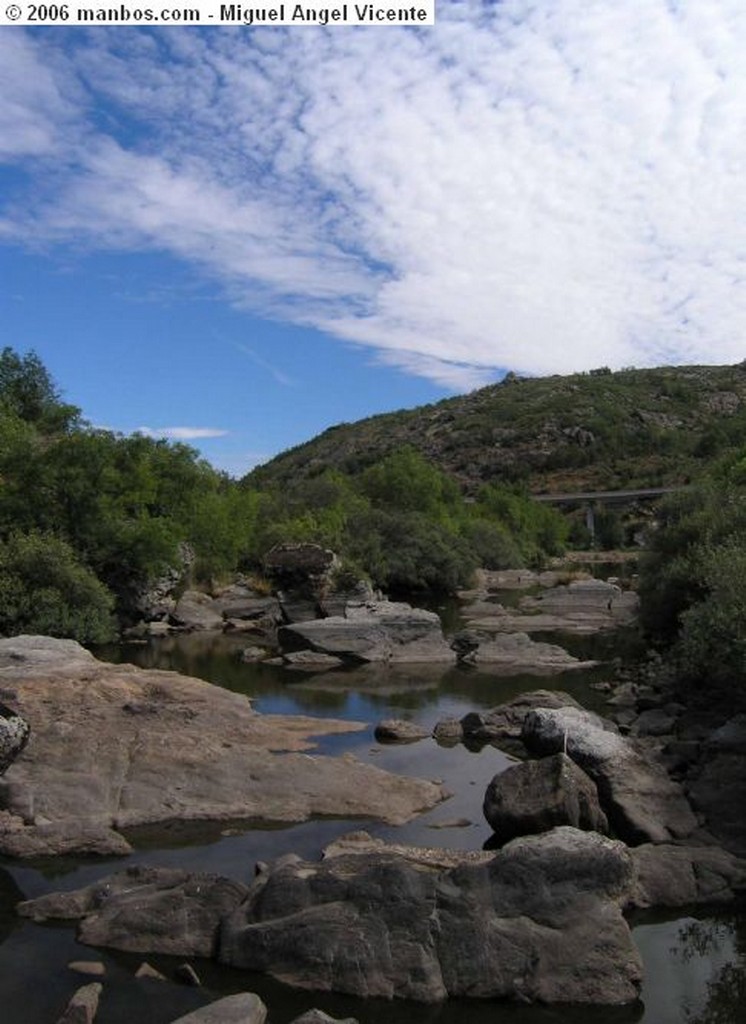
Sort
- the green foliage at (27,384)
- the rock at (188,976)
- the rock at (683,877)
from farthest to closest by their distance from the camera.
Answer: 1. the green foliage at (27,384)
2. the rock at (683,877)
3. the rock at (188,976)

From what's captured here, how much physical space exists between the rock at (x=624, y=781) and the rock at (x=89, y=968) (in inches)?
347

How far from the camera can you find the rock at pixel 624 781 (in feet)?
51.4

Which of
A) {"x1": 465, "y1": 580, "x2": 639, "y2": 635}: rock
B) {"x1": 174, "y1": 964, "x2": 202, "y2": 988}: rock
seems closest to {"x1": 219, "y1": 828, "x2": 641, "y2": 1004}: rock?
{"x1": 174, "y1": 964, "x2": 202, "y2": 988}: rock

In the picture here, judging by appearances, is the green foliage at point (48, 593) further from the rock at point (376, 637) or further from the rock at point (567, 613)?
the rock at point (567, 613)

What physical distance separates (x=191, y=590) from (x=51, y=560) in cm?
1808

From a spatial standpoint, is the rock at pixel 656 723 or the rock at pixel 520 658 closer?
the rock at pixel 656 723

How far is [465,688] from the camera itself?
30.4 meters

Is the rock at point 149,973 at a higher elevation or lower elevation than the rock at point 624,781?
lower

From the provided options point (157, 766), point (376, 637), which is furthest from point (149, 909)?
point (376, 637)

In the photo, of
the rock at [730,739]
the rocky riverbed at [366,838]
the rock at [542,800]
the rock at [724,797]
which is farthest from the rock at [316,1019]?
the rock at [730,739]

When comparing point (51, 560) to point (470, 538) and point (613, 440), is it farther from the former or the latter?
point (613, 440)

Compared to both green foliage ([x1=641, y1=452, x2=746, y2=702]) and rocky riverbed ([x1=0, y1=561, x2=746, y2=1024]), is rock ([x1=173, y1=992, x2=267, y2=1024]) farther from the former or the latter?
green foliage ([x1=641, y1=452, x2=746, y2=702])

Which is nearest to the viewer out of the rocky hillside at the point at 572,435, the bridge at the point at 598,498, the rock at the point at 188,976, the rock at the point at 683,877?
the rock at the point at 188,976

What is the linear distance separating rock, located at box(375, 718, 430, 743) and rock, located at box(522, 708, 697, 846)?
4852 mm
